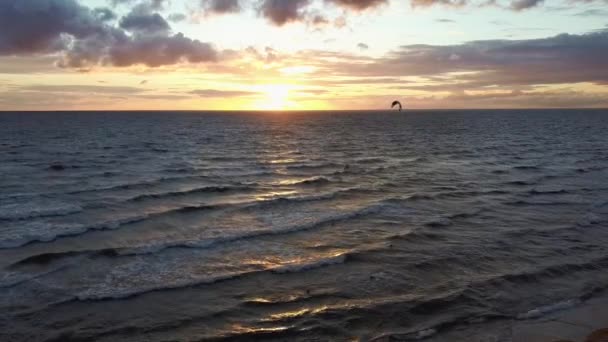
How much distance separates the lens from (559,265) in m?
16.5

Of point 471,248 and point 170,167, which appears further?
point 170,167

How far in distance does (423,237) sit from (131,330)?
1207cm

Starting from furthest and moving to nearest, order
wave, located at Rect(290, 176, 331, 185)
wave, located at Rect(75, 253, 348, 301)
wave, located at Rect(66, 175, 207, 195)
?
1. wave, located at Rect(290, 176, 331, 185)
2. wave, located at Rect(66, 175, 207, 195)
3. wave, located at Rect(75, 253, 348, 301)

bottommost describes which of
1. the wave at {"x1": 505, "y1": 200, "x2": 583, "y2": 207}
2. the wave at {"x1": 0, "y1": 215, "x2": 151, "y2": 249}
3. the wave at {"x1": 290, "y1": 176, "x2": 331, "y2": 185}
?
the wave at {"x1": 505, "y1": 200, "x2": 583, "y2": 207}

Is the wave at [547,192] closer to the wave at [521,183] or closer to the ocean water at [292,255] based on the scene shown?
the ocean water at [292,255]

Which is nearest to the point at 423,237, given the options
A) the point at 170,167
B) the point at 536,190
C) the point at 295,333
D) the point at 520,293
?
the point at 520,293

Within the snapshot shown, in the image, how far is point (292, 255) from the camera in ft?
58.5

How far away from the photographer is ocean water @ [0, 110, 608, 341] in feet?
41.1

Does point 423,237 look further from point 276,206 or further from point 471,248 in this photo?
point 276,206

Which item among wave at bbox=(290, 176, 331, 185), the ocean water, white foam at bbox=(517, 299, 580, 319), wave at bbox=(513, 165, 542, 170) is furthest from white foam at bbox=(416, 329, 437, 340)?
wave at bbox=(513, 165, 542, 170)

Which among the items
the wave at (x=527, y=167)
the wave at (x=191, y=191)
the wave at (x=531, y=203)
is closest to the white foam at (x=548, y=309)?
the wave at (x=531, y=203)

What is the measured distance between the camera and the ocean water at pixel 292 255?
41.1ft

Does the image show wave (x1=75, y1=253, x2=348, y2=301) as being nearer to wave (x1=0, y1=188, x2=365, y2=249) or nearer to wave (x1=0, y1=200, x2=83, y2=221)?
wave (x1=0, y1=188, x2=365, y2=249)

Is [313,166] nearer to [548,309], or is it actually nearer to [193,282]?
[193,282]
